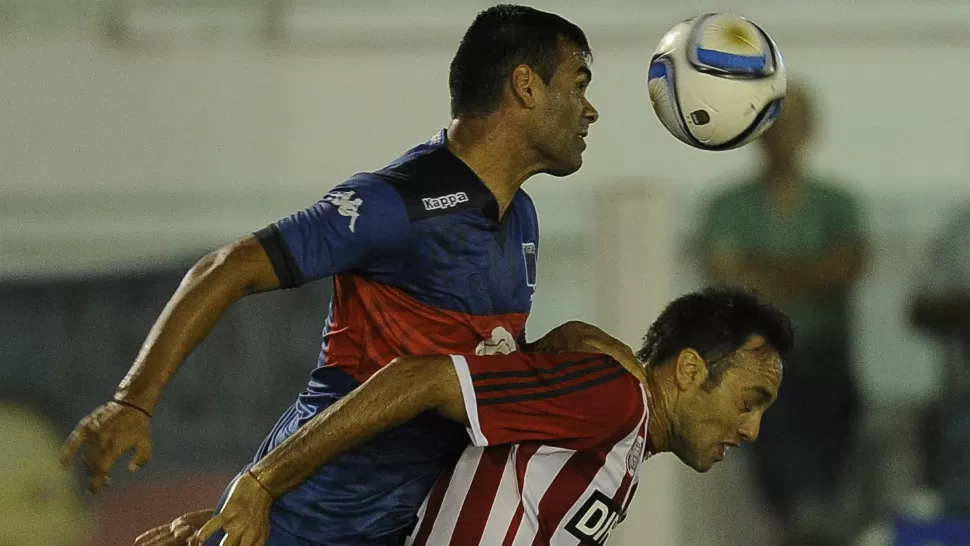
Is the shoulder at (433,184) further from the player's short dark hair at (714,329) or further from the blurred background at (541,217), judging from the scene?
the blurred background at (541,217)

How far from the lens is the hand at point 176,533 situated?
3037 mm

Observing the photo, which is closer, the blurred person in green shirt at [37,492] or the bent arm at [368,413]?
the bent arm at [368,413]

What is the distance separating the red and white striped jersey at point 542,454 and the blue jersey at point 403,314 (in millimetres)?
102

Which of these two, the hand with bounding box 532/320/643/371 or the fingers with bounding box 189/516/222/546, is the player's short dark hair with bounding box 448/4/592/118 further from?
the fingers with bounding box 189/516/222/546

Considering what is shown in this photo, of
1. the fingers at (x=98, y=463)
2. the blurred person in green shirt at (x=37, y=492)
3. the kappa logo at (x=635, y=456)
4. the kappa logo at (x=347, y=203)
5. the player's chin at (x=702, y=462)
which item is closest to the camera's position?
the fingers at (x=98, y=463)

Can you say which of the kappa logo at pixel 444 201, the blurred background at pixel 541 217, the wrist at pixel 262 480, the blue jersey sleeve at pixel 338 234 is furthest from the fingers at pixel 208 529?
the blurred background at pixel 541 217

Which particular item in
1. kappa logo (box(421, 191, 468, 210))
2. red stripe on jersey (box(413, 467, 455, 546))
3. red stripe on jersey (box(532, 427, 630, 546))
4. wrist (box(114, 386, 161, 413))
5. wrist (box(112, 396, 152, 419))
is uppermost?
kappa logo (box(421, 191, 468, 210))

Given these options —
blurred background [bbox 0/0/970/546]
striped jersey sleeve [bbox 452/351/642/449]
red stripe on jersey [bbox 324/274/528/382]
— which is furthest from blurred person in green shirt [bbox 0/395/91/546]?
striped jersey sleeve [bbox 452/351/642/449]

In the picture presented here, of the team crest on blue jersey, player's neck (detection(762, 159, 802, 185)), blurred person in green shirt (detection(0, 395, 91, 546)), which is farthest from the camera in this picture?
blurred person in green shirt (detection(0, 395, 91, 546))

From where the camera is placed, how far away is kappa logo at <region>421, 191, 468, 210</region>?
9.07ft

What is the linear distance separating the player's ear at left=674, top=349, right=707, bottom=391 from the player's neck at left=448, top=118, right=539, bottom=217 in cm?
46

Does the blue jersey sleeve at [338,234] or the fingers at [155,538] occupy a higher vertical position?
the blue jersey sleeve at [338,234]

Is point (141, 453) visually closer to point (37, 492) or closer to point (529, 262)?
point (529, 262)

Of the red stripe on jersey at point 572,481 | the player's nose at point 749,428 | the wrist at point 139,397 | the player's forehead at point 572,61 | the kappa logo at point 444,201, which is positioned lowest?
the red stripe on jersey at point 572,481
